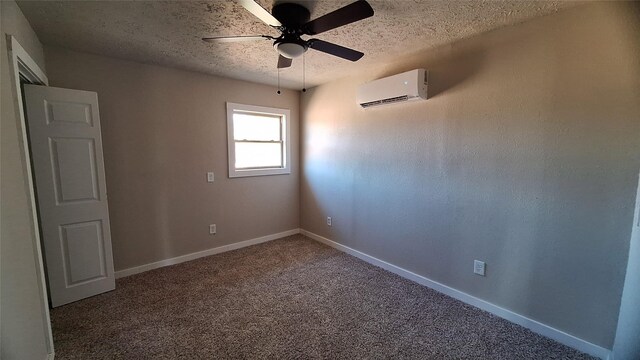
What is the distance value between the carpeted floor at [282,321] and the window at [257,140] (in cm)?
152

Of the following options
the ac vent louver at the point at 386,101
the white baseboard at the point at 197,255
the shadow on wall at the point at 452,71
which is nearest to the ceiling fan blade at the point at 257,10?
the ac vent louver at the point at 386,101

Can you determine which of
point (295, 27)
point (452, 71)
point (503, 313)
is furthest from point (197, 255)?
point (452, 71)

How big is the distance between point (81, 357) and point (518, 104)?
3.64 metres

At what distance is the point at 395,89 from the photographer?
2.66 m

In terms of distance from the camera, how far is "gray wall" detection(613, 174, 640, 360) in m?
1.39

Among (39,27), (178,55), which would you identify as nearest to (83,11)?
(39,27)

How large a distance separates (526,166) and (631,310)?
102cm

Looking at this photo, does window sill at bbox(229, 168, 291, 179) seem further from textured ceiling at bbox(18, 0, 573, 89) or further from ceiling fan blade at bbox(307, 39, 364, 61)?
ceiling fan blade at bbox(307, 39, 364, 61)

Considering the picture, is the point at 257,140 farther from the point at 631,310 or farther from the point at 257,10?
the point at 631,310

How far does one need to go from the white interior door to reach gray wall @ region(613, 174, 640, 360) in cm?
391

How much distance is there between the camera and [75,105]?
231 centimetres

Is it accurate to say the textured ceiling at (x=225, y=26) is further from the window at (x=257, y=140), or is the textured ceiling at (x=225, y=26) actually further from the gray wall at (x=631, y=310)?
the gray wall at (x=631, y=310)

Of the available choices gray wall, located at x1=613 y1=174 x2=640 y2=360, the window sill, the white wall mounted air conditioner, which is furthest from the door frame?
gray wall, located at x1=613 y1=174 x2=640 y2=360

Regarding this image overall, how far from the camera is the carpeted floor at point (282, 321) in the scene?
183 cm
